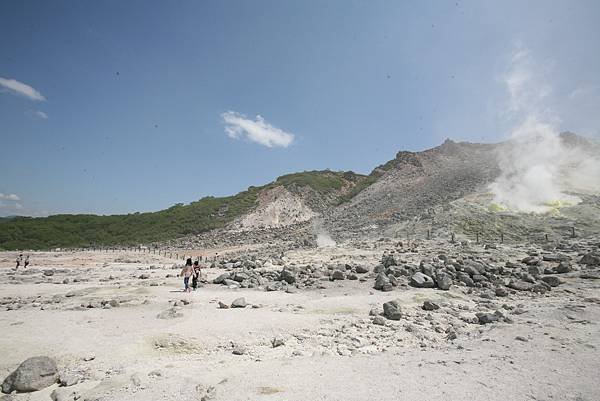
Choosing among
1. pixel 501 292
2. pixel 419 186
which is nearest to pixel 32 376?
pixel 501 292

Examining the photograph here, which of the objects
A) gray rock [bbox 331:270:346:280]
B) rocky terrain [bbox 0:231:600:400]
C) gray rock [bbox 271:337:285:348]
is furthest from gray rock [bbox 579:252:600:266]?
gray rock [bbox 271:337:285:348]

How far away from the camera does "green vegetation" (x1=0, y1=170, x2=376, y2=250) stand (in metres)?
58.8

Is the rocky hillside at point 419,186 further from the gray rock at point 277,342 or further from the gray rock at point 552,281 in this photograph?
the gray rock at point 277,342

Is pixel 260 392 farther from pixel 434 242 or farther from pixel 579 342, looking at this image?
pixel 434 242

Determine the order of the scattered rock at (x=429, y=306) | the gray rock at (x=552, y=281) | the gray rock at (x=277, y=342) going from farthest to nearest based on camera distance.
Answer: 1. the gray rock at (x=552, y=281)
2. the scattered rock at (x=429, y=306)
3. the gray rock at (x=277, y=342)

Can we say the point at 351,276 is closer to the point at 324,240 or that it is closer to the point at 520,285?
the point at 520,285

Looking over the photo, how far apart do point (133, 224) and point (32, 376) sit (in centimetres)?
6867

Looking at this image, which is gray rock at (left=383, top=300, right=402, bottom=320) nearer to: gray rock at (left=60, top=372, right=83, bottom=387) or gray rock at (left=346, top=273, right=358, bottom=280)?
gray rock at (left=346, top=273, right=358, bottom=280)

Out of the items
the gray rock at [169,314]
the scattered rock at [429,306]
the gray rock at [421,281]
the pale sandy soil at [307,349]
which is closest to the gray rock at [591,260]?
the pale sandy soil at [307,349]

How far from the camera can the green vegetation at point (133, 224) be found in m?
58.8

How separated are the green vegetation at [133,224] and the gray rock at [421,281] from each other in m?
50.2

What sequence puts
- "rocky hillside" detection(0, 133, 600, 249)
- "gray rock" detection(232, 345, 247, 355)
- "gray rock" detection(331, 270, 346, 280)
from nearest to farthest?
"gray rock" detection(232, 345, 247, 355)
"gray rock" detection(331, 270, 346, 280)
"rocky hillside" detection(0, 133, 600, 249)

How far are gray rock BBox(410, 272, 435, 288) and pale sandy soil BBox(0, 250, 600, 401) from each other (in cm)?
132

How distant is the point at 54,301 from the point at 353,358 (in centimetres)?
1208
